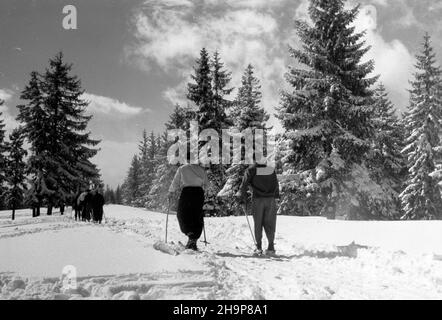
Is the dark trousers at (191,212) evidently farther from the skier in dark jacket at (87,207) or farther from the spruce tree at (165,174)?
the spruce tree at (165,174)

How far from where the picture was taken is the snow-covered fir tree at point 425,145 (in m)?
29.2

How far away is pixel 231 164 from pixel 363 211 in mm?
11222

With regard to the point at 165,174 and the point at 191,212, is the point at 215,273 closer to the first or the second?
the point at 191,212

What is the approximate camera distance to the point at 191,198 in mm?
8555

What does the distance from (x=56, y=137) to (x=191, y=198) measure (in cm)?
2850

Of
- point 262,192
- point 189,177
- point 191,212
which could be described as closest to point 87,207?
point 189,177

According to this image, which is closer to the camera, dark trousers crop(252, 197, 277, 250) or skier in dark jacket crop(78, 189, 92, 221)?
dark trousers crop(252, 197, 277, 250)

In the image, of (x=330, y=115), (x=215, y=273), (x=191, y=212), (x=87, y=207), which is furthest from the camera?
(x=330, y=115)

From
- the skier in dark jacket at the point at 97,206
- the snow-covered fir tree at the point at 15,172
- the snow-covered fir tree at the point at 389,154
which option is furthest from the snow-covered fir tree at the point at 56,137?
the snow-covered fir tree at the point at 389,154

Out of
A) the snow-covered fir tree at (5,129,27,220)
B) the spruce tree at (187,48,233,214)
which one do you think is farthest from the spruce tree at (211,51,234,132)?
the snow-covered fir tree at (5,129,27,220)

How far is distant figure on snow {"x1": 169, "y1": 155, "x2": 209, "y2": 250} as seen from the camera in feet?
27.3

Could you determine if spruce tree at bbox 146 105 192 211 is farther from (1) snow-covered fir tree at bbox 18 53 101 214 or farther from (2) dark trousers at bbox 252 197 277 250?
(2) dark trousers at bbox 252 197 277 250

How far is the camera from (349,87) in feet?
72.6

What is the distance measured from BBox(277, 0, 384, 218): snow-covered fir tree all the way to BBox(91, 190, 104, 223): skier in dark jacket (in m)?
9.43
